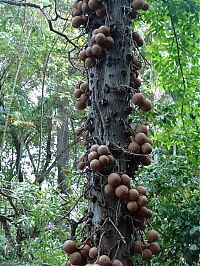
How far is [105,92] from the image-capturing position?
123 cm

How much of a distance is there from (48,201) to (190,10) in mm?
1782

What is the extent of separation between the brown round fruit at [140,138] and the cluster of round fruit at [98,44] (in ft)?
0.91

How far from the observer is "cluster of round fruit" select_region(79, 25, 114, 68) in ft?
4.01

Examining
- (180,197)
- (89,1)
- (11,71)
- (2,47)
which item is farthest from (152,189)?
(11,71)

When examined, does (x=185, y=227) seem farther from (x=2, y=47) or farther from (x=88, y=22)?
(x=2, y=47)

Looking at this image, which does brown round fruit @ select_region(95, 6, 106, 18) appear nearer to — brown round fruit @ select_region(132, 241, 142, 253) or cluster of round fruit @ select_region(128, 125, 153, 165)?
cluster of round fruit @ select_region(128, 125, 153, 165)

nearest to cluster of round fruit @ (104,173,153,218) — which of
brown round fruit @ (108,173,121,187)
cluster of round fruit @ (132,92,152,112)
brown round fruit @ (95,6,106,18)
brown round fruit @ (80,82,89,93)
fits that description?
brown round fruit @ (108,173,121,187)

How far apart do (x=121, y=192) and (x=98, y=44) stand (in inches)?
18.2

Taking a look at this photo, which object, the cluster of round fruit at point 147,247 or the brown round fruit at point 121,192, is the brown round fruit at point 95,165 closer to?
the brown round fruit at point 121,192

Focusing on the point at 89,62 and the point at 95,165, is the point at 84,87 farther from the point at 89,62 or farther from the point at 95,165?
the point at 95,165

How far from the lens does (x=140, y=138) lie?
3.86 ft

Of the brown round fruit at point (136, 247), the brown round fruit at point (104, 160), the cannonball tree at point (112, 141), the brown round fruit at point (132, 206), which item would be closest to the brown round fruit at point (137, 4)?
the cannonball tree at point (112, 141)

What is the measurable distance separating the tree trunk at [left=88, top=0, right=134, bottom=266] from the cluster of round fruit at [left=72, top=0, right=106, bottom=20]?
1.0 inches

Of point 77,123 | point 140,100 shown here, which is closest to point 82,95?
point 140,100
